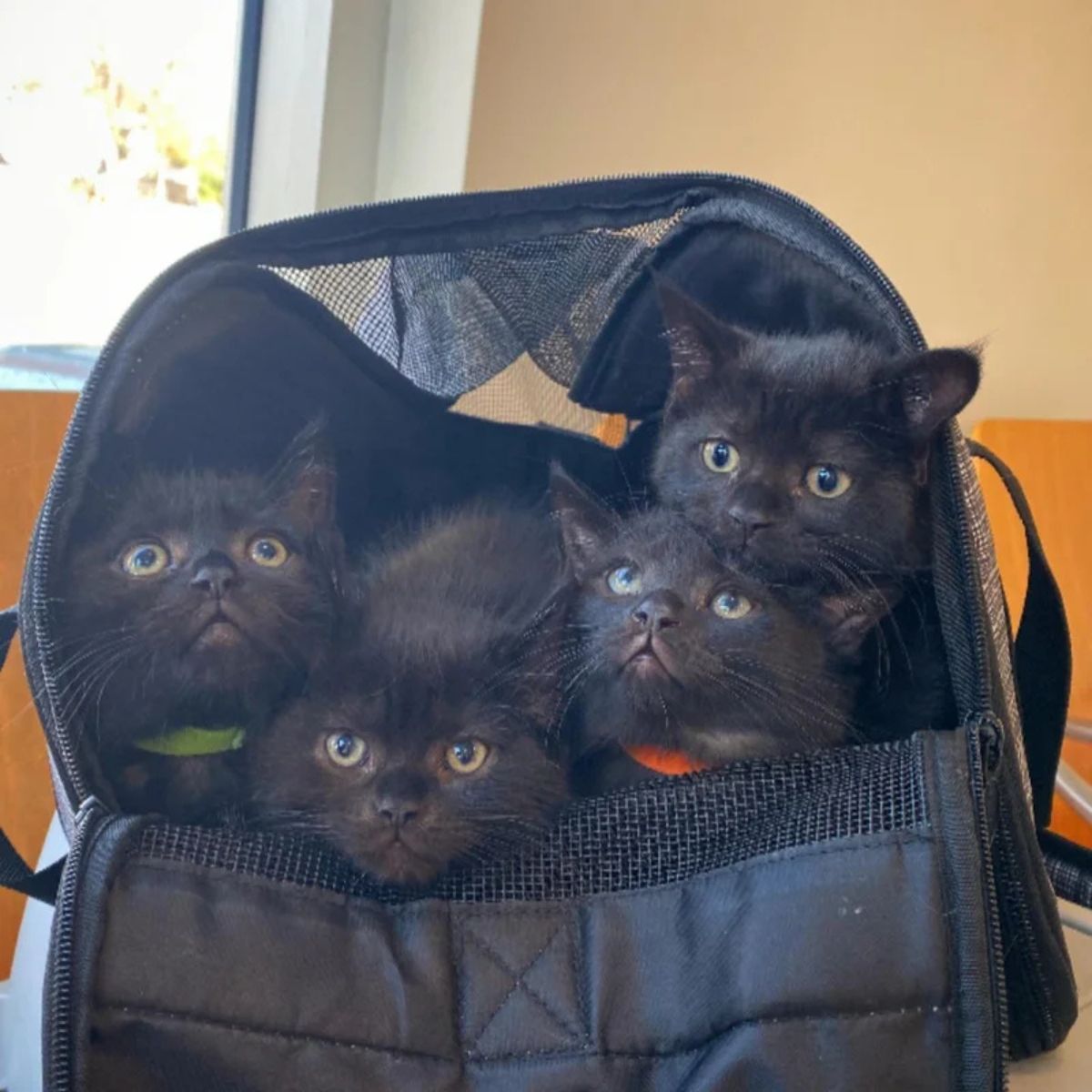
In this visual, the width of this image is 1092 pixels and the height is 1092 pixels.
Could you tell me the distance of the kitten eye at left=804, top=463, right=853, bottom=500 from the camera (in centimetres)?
81

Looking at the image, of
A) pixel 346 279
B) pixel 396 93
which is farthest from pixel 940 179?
pixel 346 279

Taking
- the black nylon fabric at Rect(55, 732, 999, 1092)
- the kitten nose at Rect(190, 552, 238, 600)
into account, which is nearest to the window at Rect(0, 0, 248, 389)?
the kitten nose at Rect(190, 552, 238, 600)

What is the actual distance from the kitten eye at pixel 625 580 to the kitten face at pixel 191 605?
0.20m

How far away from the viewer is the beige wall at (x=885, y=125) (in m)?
1.34

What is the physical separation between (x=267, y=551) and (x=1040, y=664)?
21.8 inches

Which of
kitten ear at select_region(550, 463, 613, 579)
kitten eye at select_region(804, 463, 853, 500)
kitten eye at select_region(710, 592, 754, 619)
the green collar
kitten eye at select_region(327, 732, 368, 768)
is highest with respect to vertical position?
kitten eye at select_region(804, 463, 853, 500)

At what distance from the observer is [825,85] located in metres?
1.55

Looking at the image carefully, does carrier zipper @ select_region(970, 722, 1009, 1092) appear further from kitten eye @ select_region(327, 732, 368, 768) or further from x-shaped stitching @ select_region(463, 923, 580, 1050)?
kitten eye @ select_region(327, 732, 368, 768)

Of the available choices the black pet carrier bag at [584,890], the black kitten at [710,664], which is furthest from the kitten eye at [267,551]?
the black kitten at [710,664]

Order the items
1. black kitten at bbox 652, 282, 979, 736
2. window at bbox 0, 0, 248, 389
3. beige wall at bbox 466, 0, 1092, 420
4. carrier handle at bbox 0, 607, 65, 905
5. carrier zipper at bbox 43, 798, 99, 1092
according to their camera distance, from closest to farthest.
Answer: carrier zipper at bbox 43, 798, 99, 1092, carrier handle at bbox 0, 607, 65, 905, black kitten at bbox 652, 282, 979, 736, window at bbox 0, 0, 248, 389, beige wall at bbox 466, 0, 1092, 420

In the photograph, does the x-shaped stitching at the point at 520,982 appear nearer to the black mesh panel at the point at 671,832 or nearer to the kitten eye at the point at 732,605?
the black mesh panel at the point at 671,832

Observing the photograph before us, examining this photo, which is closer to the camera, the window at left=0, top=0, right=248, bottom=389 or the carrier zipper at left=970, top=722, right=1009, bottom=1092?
the carrier zipper at left=970, top=722, right=1009, bottom=1092

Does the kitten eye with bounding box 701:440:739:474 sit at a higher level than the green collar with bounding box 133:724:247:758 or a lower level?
higher

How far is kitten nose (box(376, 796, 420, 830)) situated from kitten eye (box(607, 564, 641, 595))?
0.22 metres
